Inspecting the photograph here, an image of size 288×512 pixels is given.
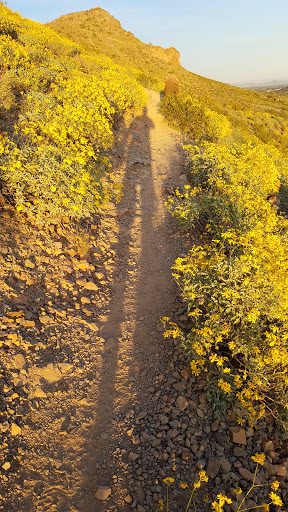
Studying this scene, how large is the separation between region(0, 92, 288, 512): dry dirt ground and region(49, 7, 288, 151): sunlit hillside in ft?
80.6

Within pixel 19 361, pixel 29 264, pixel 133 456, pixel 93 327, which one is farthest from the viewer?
pixel 29 264

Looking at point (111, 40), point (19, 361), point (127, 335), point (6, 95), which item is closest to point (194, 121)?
point (6, 95)

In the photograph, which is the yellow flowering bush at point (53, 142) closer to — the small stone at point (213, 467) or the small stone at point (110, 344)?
the small stone at point (110, 344)

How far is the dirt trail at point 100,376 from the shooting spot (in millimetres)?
2463

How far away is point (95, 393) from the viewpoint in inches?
128

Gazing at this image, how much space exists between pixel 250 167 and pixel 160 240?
4330mm

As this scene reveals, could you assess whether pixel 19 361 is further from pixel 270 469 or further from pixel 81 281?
pixel 270 469

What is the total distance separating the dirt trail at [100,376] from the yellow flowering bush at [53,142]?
131 cm

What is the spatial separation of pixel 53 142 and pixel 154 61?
131 ft

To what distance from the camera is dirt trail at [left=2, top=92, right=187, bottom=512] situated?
2.46m

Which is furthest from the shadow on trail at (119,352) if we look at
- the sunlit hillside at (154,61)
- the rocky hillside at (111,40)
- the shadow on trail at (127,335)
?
the rocky hillside at (111,40)

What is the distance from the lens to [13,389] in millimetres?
→ 2930

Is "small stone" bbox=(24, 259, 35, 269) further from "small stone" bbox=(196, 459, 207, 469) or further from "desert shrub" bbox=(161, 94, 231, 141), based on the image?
"desert shrub" bbox=(161, 94, 231, 141)

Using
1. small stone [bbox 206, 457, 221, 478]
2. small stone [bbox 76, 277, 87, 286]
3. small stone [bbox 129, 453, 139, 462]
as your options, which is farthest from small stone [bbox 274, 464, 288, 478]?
small stone [bbox 76, 277, 87, 286]
